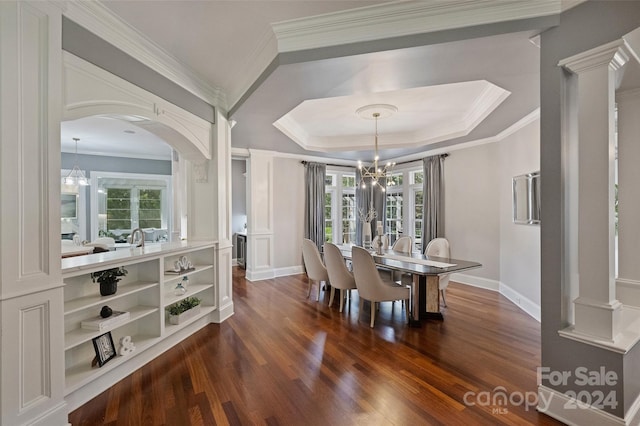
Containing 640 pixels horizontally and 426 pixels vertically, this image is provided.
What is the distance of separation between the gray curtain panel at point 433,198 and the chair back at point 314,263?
2.70 metres

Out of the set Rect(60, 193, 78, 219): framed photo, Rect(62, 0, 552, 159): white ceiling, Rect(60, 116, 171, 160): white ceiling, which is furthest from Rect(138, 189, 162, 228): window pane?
Rect(62, 0, 552, 159): white ceiling

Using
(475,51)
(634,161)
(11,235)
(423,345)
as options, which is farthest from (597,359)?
(11,235)

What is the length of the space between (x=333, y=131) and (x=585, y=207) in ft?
13.9

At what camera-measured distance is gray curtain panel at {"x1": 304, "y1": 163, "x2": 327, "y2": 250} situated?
259 inches

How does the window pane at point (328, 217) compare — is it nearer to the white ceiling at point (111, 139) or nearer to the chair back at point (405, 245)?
the chair back at point (405, 245)

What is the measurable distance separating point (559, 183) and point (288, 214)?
5.10 m

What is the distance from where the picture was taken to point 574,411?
1.85 m

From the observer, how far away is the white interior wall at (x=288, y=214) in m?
6.33

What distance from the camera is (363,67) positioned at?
8.11ft

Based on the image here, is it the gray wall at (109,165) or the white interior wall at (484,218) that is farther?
the gray wall at (109,165)

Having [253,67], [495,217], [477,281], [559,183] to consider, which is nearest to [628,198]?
[559,183]

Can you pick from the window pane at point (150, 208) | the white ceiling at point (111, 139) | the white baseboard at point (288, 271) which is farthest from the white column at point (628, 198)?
the window pane at point (150, 208)

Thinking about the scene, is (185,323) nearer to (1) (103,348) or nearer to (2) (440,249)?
(1) (103,348)

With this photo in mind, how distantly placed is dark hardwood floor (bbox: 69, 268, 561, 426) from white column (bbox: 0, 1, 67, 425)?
0.45 metres
